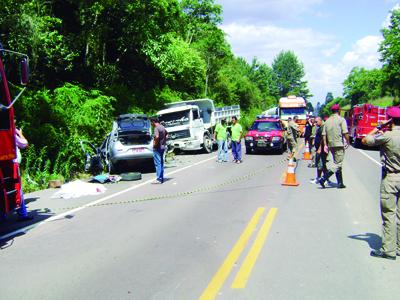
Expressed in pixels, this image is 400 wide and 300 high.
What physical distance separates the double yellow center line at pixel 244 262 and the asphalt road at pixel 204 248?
0.01 metres

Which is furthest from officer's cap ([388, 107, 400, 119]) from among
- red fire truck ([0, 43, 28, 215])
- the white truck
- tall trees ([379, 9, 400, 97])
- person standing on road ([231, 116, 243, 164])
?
tall trees ([379, 9, 400, 97])

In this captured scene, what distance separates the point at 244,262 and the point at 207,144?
57.1 ft

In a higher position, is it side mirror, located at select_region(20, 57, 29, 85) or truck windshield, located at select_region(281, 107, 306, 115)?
side mirror, located at select_region(20, 57, 29, 85)

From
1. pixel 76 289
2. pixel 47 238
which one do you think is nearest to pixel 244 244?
pixel 76 289

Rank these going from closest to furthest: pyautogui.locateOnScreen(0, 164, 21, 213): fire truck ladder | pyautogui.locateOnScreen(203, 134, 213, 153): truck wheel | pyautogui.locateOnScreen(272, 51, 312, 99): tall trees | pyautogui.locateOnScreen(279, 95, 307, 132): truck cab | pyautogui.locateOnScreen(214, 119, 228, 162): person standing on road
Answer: pyautogui.locateOnScreen(0, 164, 21, 213): fire truck ladder → pyautogui.locateOnScreen(214, 119, 228, 162): person standing on road → pyautogui.locateOnScreen(203, 134, 213, 153): truck wheel → pyautogui.locateOnScreen(279, 95, 307, 132): truck cab → pyautogui.locateOnScreen(272, 51, 312, 99): tall trees

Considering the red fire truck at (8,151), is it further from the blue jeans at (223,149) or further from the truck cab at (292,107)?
the truck cab at (292,107)

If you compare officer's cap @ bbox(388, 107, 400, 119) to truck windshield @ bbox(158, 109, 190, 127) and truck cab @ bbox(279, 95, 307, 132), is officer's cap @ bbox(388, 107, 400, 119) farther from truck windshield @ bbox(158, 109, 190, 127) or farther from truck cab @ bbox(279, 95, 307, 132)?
truck cab @ bbox(279, 95, 307, 132)

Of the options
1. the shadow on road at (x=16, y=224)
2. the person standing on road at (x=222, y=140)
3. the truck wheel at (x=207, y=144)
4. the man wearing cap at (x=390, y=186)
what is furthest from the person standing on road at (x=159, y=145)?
the truck wheel at (x=207, y=144)

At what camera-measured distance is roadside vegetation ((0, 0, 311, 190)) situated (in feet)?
47.1

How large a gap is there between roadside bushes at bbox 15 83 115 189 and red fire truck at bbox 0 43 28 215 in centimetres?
521

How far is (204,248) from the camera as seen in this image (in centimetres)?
595

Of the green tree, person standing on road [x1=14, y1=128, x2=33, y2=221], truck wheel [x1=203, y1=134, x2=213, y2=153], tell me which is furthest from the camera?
the green tree

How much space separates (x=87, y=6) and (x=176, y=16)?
7.94 m

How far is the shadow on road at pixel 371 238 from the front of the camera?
6.05 meters
